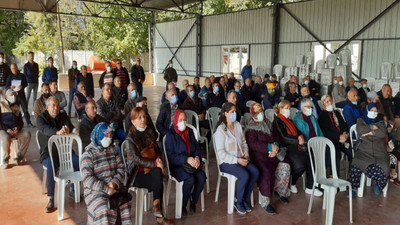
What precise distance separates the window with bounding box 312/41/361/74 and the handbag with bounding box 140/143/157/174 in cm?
880

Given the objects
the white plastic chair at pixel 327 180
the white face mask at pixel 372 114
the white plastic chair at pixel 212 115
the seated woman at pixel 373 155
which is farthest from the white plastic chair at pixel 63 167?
the white face mask at pixel 372 114

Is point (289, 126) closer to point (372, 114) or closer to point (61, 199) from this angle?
point (372, 114)

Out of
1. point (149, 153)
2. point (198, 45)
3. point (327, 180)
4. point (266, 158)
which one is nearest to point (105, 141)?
point (149, 153)

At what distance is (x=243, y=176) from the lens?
11.6 ft

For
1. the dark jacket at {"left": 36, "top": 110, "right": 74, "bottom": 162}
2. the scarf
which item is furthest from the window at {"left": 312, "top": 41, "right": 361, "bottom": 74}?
the dark jacket at {"left": 36, "top": 110, "right": 74, "bottom": 162}

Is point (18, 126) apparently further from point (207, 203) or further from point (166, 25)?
point (166, 25)

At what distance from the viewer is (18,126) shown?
511 cm

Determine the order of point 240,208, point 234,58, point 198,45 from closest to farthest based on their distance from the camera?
1. point 240,208
2. point 234,58
3. point 198,45

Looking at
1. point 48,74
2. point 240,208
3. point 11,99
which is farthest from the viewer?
point 48,74

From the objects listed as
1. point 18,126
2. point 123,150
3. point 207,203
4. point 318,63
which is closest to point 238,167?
point 207,203

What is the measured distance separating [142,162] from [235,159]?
3.44ft

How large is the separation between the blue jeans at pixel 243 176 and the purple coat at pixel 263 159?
0.11 metres

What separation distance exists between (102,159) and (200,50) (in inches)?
551

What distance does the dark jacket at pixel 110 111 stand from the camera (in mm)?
4742
